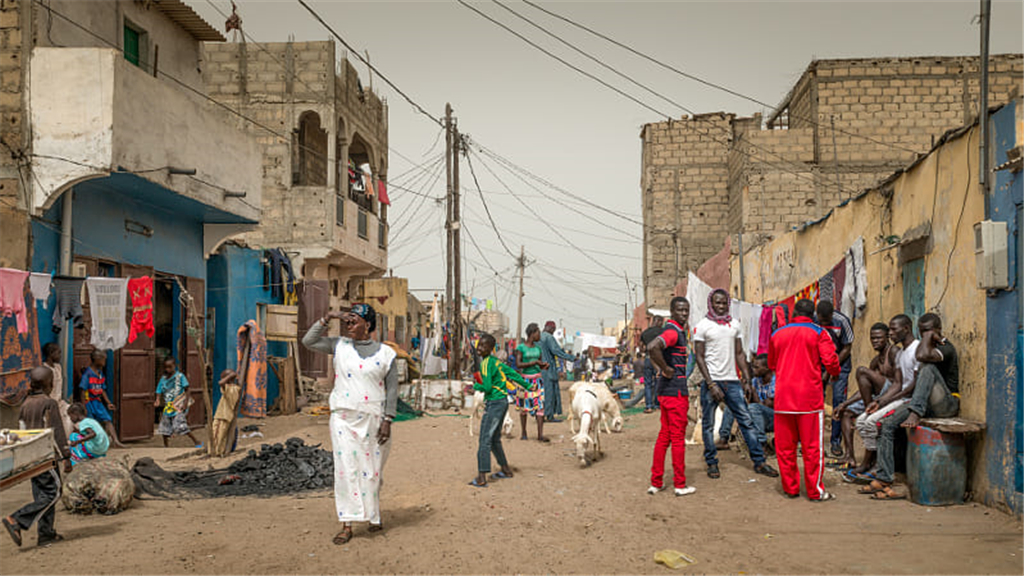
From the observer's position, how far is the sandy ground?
498 centimetres

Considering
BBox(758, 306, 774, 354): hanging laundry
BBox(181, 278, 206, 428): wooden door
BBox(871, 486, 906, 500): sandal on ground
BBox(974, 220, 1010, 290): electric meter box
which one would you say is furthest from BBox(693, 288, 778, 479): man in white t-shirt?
BBox(181, 278, 206, 428): wooden door

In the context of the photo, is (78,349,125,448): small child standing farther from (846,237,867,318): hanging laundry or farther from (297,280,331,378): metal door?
(846,237,867,318): hanging laundry

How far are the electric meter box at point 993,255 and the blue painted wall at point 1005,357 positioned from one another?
0.05m

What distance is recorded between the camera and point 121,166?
10.3 meters

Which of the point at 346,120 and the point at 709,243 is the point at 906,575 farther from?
the point at 709,243

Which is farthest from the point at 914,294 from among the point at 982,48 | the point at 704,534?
the point at 704,534

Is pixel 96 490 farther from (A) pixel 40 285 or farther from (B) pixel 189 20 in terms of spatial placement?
(B) pixel 189 20

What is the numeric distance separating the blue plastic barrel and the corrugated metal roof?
14171 millimetres

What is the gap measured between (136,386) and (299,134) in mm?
14003

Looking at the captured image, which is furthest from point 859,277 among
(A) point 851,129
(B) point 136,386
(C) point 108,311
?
(A) point 851,129

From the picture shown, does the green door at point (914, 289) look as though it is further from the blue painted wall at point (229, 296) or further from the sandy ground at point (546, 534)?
the blue painted wall at point (229, 296)

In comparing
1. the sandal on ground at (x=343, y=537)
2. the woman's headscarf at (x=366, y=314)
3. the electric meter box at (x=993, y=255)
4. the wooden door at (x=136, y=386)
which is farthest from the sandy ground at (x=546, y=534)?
the wooden door at (x=136, y=386)

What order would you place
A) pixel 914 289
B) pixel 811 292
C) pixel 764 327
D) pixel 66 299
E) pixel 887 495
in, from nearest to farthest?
pixel 887 495 → pixel 914 289 → pixel 66 299 → pixel 811 292 → pixel 764 327

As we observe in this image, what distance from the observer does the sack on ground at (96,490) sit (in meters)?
6.74
